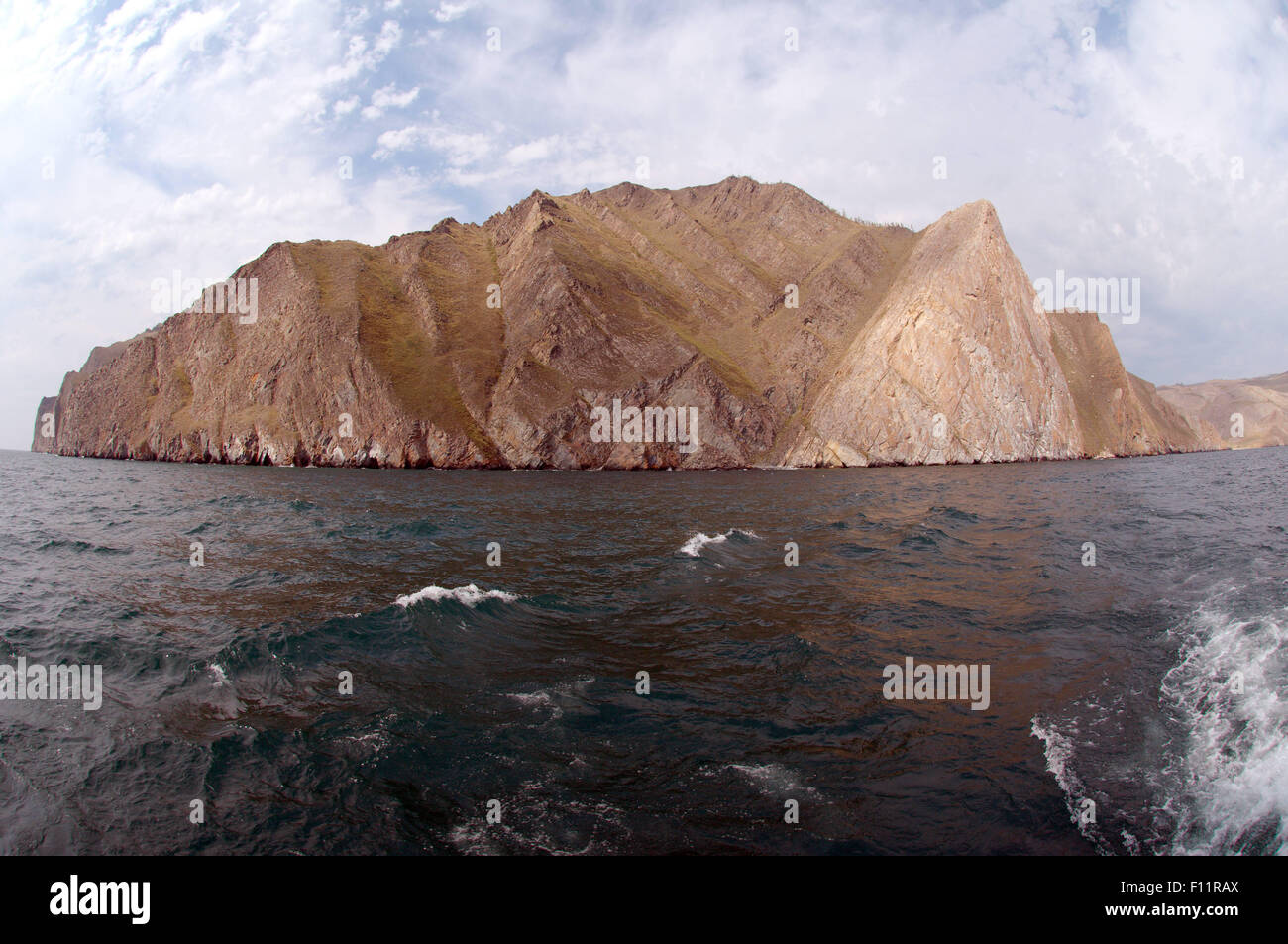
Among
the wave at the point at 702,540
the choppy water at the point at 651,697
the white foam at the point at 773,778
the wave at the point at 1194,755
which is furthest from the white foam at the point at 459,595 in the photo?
the wave at the point at 1194,755

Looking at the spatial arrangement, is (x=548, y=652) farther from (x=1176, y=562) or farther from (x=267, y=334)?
(x=267, y=334)

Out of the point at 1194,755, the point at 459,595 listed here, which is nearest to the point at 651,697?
the point at 459,595

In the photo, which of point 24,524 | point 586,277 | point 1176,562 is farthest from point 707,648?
point 586,277

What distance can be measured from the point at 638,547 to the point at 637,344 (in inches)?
3642

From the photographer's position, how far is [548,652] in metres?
14.3

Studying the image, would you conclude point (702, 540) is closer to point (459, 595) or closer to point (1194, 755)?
point (459, 595)

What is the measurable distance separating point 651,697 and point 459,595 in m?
8.51

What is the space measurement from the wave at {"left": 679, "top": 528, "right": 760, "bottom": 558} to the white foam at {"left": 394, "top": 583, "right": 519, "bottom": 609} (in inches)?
341

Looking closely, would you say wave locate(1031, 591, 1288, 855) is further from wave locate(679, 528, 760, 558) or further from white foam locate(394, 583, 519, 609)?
Answer: wave locate(679, 528, 760, 558)

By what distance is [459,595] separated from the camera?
59.3 feet

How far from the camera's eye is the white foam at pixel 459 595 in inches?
691

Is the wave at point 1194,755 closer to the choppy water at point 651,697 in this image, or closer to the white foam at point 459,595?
the choppy water at point 651,697

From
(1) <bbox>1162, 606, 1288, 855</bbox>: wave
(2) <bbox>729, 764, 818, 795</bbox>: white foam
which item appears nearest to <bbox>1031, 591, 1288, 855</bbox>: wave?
(1) <bbox>1162, 606, 1288, 855</bbox>: wave
